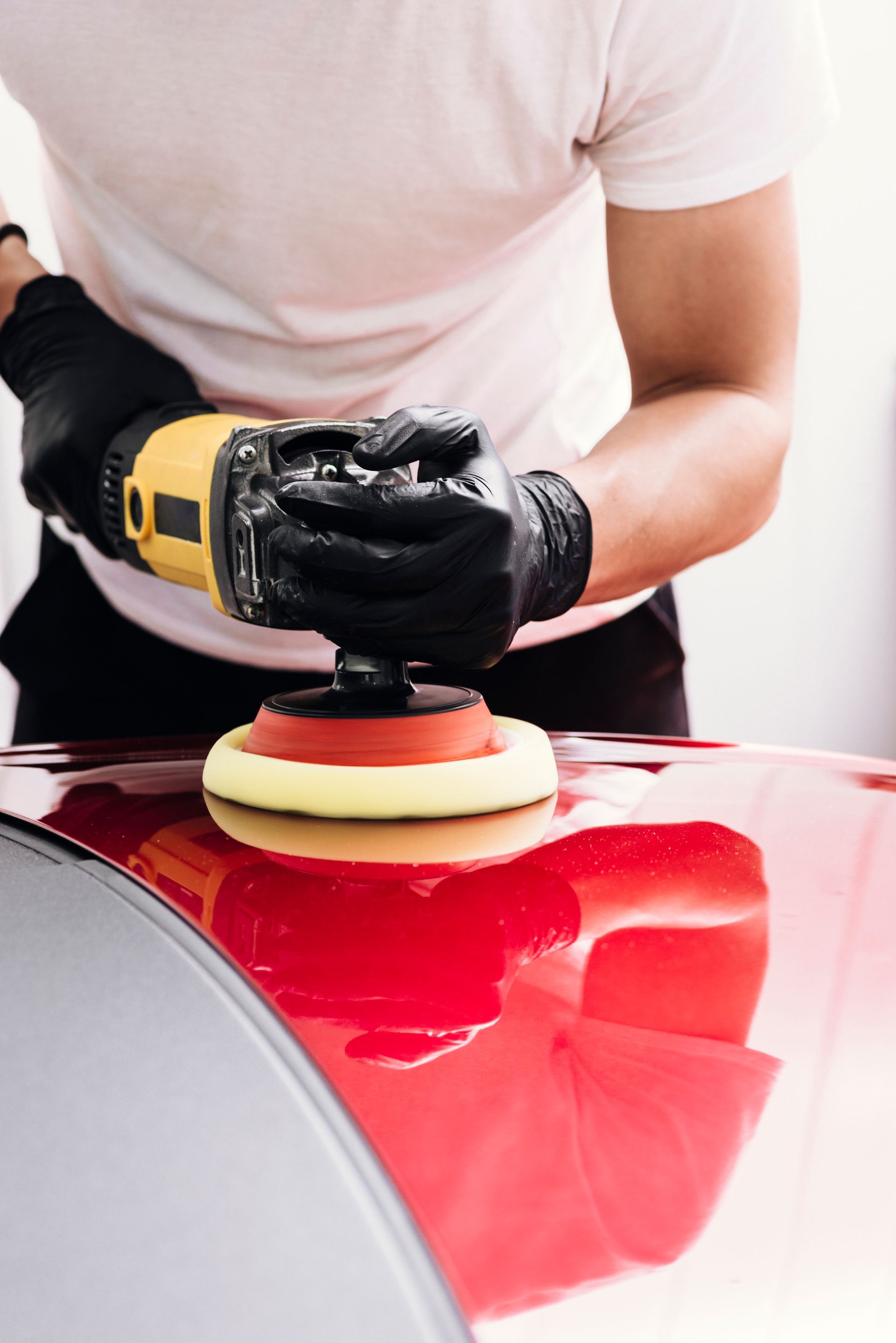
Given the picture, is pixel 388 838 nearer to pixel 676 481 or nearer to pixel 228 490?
pixel 228 490

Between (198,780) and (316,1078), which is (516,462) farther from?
(316,1078)

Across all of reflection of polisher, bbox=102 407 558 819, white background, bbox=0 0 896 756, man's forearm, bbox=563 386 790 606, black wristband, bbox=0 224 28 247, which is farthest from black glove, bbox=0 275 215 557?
white background, bbox=0 0 896 756

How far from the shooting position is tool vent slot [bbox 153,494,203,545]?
2.75 feet

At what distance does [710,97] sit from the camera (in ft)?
3.20

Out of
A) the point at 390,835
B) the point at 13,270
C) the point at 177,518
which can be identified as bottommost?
the point at 390,835

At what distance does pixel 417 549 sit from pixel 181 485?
276mm

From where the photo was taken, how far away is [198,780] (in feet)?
2.56

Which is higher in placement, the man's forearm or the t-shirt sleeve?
the t-shirt sleeve

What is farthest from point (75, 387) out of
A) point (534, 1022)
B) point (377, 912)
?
point (534, 1022)

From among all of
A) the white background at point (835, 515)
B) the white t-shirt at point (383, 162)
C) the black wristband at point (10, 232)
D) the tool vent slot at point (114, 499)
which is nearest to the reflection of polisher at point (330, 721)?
the tool vent slot at point (114, 499)

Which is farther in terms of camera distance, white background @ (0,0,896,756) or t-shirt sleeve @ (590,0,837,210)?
white background @ (0,0,896,756)

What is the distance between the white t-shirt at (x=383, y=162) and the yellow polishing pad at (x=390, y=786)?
0.46 m

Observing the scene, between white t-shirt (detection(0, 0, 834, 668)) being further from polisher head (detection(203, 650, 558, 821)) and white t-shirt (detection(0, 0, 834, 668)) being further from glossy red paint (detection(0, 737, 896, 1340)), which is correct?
glossy red paint (detection(0, 737, 896, 1340))

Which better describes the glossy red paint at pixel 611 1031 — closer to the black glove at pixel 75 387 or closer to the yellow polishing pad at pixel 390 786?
the yellow polishing pad at pixel 390 786
